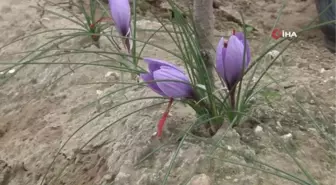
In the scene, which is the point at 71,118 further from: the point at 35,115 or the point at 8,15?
the point at 8,15

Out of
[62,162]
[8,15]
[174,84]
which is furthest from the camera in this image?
[8,15]

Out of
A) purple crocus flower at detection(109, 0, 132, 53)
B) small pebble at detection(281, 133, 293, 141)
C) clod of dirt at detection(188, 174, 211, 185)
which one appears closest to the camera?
clod of dirt at detection(188, 174, 211, 185)

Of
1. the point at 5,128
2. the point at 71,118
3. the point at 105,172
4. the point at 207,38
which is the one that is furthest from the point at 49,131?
the point at 207,38

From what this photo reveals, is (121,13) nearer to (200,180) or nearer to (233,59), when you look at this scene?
(233,59)

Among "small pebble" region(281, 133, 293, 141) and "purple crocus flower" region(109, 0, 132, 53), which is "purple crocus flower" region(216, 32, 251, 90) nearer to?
"small pebble" region(281, 133, 293, 141)

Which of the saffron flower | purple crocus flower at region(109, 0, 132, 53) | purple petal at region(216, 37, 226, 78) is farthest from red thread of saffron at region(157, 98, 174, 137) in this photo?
purple crocus flower at region(109, 0, 132, 53)

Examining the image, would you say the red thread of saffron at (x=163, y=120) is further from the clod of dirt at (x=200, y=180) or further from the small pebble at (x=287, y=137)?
the small pebble at (x=287, y=137)

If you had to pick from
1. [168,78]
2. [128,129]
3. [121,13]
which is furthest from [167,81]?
[121,13]

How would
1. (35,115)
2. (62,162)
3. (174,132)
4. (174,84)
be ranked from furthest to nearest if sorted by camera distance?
(35,115) → (62,162) → (174,132) → (174,84)
